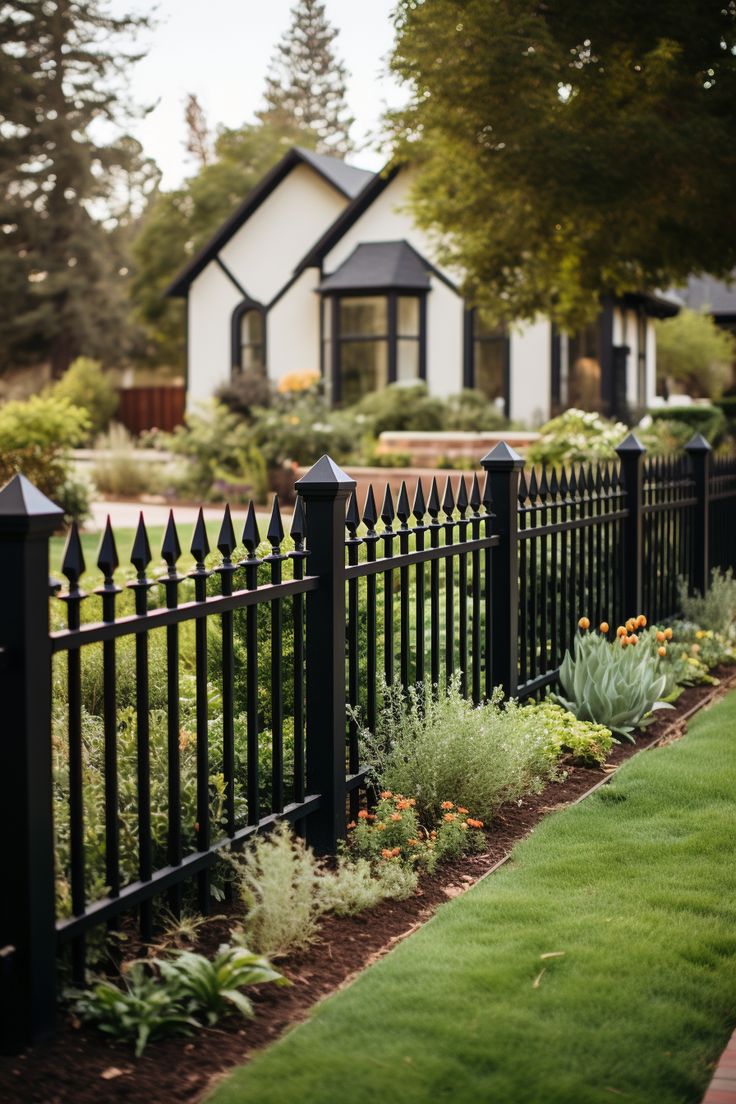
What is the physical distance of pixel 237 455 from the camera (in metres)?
20.4

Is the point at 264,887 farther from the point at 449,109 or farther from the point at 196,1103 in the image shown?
the point at 449,109

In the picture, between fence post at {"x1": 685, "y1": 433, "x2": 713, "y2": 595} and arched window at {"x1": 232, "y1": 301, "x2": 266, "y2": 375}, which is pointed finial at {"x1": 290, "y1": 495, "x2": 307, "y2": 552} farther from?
arched window at {"x1": 232, "y1": 301, "x2": 266, "y2": 375}

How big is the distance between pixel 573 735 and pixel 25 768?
3.58 metres

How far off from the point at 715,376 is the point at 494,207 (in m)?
27.4

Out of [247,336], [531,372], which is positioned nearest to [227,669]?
[531,372]

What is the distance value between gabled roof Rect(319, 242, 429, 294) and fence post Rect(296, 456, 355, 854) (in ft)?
73.1

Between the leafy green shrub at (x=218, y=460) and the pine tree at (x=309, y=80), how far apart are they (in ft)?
143

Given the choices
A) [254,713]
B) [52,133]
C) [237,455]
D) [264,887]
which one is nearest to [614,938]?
[264,887]

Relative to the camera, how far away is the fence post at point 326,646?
444 cm

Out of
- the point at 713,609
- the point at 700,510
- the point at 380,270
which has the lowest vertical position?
the point at 713,609

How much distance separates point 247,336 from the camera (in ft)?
101

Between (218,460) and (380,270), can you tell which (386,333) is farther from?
(218,460)

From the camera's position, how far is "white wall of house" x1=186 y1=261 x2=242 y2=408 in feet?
100

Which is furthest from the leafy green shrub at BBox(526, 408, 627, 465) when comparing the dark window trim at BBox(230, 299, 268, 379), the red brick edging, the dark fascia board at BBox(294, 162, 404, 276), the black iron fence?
the dark window trim at BBox(230, 299, 268, 379)
